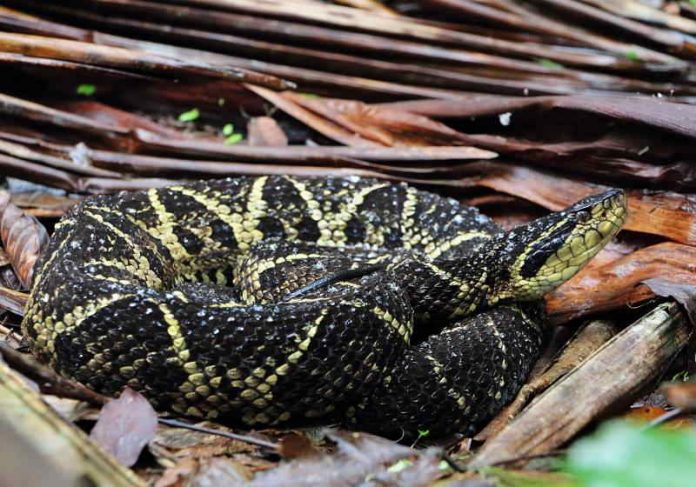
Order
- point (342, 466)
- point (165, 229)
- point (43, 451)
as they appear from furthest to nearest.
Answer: point (165, 229) → point (342, 466) → point (43, 451)

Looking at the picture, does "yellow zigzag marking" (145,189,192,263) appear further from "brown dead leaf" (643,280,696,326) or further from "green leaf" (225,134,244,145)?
"brown dead leaf" (643,280,696,326)

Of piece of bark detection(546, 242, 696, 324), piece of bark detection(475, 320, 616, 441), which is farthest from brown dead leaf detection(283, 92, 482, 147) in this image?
piece of bark detection(475, 320, 616, 441)

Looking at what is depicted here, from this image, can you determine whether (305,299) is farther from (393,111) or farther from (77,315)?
(393,111)

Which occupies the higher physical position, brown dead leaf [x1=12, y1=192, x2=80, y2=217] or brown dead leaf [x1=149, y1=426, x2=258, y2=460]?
brown dead leaf [x1=12, y1=192, x2=80, y2=217]

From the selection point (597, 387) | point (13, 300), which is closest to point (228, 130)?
point (13, 300)

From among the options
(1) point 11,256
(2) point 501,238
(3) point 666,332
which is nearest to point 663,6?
(2) point 501,238
